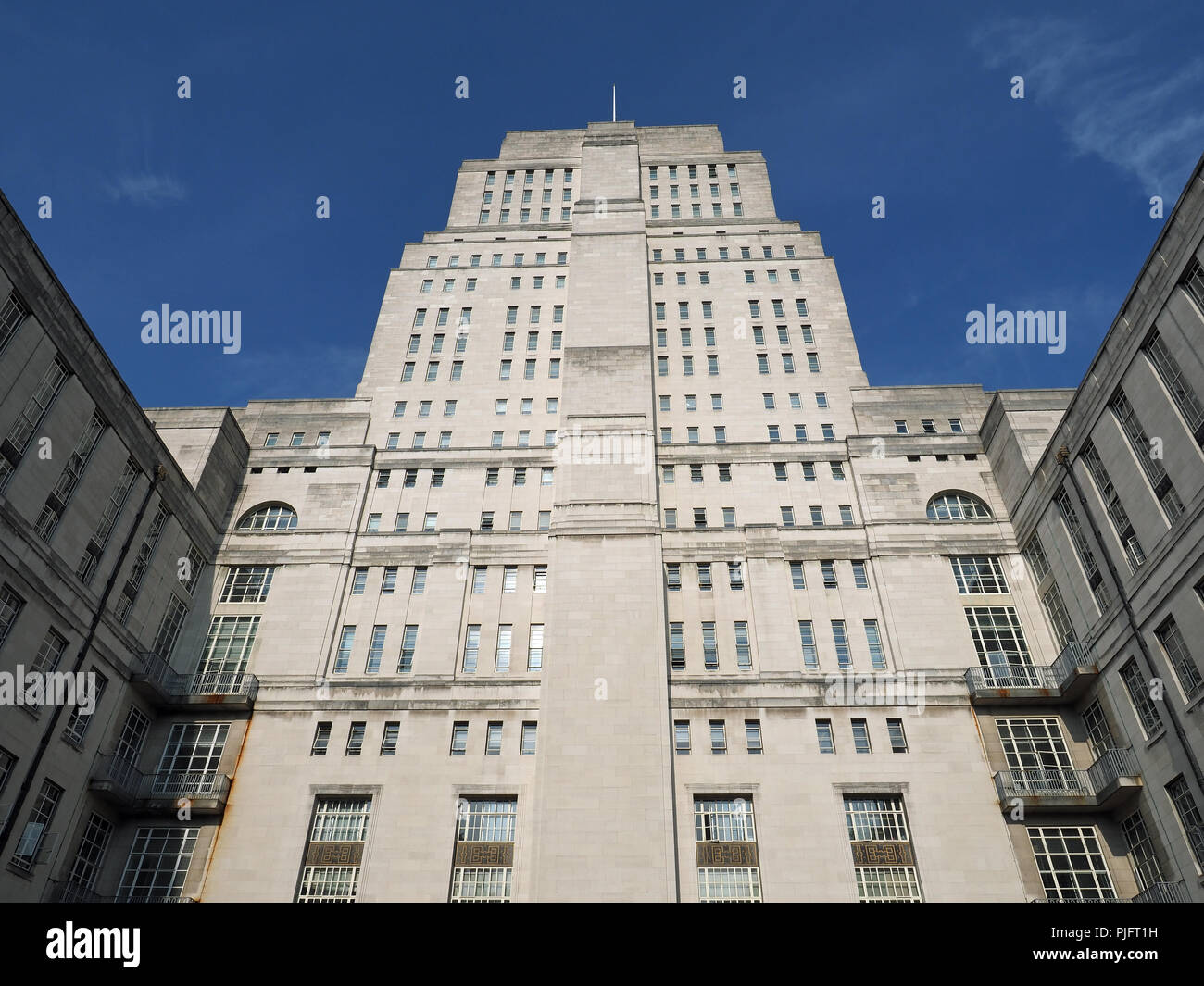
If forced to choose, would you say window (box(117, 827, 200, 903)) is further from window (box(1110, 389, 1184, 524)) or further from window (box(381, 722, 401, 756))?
window (box(1110, 389, 1184, 524))

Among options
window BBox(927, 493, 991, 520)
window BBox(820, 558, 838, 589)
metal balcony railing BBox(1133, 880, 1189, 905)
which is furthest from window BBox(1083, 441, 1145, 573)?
window BBox(820, 558, 838, 589)

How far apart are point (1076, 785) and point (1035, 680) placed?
18.2 ft

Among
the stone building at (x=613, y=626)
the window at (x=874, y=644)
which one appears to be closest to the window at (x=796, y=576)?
the stone building at (x=613, y=626)

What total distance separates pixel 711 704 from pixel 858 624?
9.19m

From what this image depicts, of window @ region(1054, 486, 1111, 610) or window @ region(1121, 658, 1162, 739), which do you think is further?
window @ region(1054, 486, 1111, 610)

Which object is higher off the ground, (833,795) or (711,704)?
(711,704)

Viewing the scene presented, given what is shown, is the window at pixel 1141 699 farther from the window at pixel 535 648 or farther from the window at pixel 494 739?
the window at pixel 494 739

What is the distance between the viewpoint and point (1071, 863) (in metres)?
37.5

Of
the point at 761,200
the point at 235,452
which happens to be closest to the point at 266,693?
the point at 235,452

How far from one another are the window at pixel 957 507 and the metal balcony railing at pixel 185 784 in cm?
3898

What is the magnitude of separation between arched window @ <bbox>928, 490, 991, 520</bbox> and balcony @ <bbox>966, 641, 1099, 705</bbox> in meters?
9.51

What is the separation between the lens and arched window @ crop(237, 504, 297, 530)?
52.0 metres

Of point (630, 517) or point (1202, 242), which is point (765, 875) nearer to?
point (630, 517)

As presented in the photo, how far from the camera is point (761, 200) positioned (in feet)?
247
